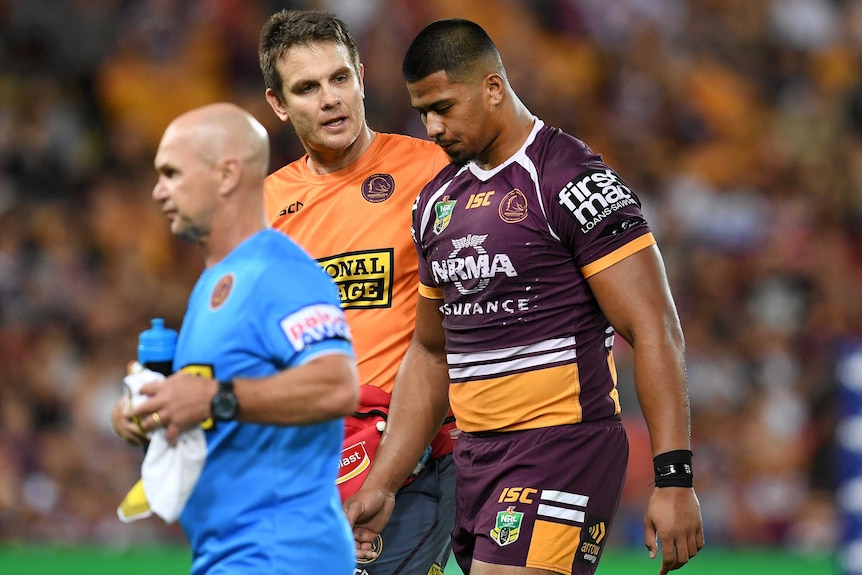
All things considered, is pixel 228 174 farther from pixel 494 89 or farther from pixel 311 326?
pixel 494 89

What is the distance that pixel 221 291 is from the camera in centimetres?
375

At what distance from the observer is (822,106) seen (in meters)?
14.3

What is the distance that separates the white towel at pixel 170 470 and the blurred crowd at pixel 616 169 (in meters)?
7.17

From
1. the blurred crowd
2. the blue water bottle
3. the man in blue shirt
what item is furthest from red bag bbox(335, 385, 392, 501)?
the blurred crowd

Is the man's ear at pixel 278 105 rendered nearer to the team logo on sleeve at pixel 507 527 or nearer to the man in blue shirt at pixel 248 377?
the man in blue shirt at pixel 248 377

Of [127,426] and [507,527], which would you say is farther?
[507,527]

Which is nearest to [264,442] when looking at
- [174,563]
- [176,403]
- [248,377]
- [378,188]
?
[248,377]

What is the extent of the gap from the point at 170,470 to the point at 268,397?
1.23ft

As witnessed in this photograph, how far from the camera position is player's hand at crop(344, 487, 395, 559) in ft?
16.4

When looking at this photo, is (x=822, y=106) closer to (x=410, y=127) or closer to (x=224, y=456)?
(x=410, y=127)

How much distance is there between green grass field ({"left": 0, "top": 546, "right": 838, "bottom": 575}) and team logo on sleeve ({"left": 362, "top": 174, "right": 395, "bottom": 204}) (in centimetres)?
433

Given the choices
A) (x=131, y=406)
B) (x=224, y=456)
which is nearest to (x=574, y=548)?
(x=224, y=456)

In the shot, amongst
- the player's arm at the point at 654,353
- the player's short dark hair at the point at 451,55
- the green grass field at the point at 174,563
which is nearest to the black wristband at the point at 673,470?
the player's arm at the point at 654,353

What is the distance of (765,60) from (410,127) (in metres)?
4.76
